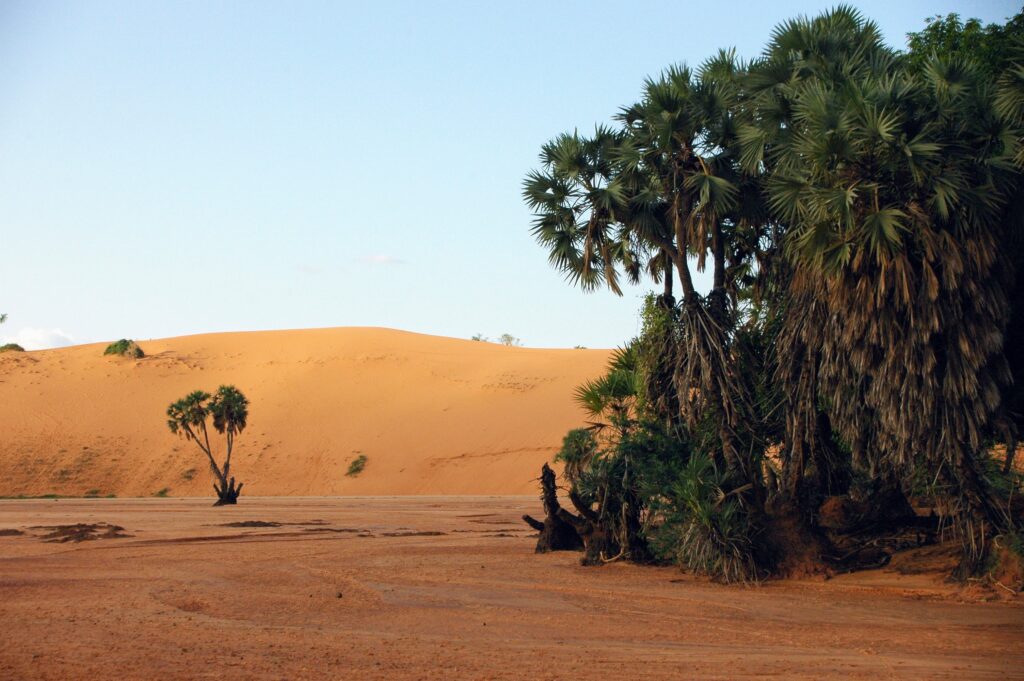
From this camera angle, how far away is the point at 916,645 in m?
9.89

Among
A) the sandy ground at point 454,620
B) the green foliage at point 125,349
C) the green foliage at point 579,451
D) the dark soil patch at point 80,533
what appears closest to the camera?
the sandy ground at point 454,620

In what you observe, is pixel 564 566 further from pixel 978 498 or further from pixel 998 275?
pixel 998 275

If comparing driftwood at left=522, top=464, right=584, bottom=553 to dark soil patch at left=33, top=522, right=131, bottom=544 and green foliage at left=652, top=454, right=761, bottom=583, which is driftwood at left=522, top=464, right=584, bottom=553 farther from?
Result: dark soil patch at left=33, top=522, right=131, bottom=544

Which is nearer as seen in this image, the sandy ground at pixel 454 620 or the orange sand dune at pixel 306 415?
the sandy ground at pixel 454 620

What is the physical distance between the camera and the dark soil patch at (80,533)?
21906 millimetres

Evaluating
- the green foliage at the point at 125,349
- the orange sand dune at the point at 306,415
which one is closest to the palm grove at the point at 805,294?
the orange sand dune at the point at 306,415

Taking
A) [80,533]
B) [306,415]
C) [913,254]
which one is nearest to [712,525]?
[913,254]

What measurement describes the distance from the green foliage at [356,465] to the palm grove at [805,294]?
129ft

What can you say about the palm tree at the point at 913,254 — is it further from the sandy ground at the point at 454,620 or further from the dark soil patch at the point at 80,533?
the dark soil patch at the point at 80,533

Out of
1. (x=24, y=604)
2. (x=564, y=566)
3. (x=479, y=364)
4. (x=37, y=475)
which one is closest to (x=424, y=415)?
(x=479, y=364)

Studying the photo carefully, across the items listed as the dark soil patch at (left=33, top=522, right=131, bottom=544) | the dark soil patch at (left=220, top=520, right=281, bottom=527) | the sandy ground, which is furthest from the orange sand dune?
the sandy ground

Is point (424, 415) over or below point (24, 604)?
over

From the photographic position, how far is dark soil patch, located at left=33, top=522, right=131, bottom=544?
21.9 metres

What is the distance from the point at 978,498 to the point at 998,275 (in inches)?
119
